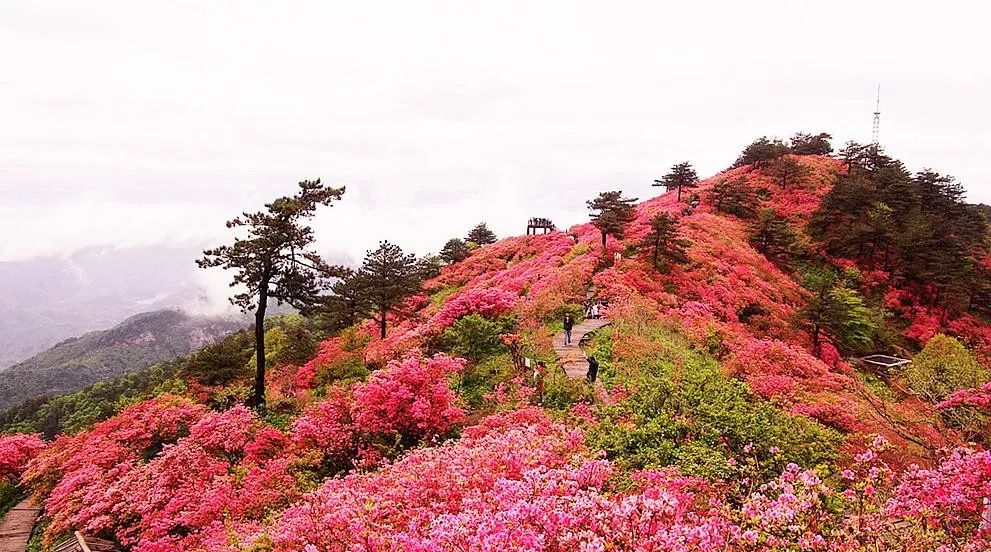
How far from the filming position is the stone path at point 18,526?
15156 millimetres

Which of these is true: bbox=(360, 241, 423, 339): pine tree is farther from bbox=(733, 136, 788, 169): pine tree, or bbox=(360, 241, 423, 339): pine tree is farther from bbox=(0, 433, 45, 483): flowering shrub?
bbox=(733, 136, 788, 169): pine tree

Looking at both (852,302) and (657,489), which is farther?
(852,302)

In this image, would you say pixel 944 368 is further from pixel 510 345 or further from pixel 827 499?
pixel 827 499

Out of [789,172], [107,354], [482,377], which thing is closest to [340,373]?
[482,377]

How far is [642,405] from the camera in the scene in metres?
10.1

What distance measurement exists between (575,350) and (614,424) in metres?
8.29

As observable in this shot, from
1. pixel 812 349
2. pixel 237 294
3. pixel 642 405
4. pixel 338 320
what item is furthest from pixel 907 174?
pixel 237 294

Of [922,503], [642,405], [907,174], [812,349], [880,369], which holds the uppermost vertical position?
[907,174]

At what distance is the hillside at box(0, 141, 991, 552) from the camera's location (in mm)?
5715

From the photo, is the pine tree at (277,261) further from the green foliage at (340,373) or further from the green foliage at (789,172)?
the green foliage at (789,172)

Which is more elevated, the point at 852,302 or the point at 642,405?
the point at 642,405

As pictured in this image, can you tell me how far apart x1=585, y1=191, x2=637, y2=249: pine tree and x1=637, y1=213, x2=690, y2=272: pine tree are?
281 cm

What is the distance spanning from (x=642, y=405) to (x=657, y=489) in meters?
3.49

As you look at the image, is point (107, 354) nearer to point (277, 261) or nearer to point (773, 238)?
point (277, 261)
